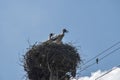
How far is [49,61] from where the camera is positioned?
13898mm

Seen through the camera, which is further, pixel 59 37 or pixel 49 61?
pixel 59 37

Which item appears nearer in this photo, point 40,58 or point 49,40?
point 40,58

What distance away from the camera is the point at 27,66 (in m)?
14.2

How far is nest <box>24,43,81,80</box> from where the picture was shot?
13844 millimetres

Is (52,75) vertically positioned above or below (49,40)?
below

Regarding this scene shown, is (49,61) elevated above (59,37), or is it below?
below

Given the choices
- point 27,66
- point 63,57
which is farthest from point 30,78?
point 63,57

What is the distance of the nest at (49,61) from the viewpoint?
45.4 feet

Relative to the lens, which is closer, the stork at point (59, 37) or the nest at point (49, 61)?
the nest at point (49, 61)

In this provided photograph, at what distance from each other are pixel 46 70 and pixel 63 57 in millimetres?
717

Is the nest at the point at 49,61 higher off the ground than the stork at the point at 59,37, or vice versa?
the stork at the point at 59,37

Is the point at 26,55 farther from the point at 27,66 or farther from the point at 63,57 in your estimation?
the point at 63,57

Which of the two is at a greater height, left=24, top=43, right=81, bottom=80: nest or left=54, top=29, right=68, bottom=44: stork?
left=54, top=29, right=68, bottom=44: stork

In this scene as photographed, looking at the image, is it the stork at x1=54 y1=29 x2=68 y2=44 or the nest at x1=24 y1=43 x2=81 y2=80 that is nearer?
the nest at x1=24 y1=43 x2=81 y2=80
